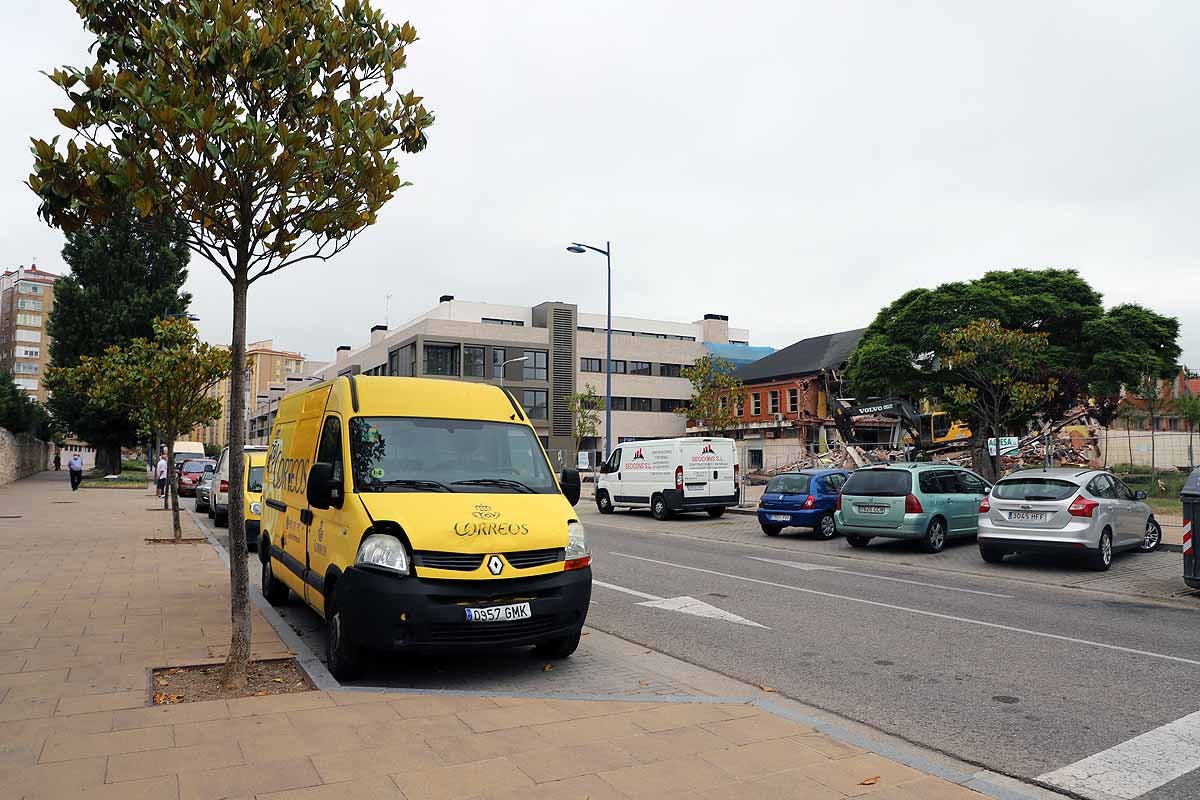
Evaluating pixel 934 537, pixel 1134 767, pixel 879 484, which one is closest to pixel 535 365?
pixel 879 484

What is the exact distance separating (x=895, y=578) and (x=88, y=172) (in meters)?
11.2

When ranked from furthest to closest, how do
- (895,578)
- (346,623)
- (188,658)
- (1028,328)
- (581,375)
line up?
(581,375)
(1028,328)
(895,578)
(188,658)
(346,623)

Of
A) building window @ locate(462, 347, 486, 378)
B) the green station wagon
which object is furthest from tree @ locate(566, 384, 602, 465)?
the green station wagon

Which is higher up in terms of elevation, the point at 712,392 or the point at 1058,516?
the point at 712,392

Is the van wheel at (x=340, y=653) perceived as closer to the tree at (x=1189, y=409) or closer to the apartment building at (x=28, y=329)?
the tree at (x=1189, y=409)

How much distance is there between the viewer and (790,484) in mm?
19125

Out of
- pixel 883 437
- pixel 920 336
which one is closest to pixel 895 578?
pixel 920 336

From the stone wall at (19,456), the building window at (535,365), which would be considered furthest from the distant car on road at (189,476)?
the building window at (535,365)

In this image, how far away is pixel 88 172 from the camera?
232 inches

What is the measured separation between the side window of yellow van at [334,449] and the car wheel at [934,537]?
38.4ft

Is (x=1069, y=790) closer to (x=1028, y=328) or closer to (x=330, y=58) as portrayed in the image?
(x=330, y=58)

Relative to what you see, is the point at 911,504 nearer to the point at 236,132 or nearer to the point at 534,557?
the point at 534,557

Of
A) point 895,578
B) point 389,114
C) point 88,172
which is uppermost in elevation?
point 389,114

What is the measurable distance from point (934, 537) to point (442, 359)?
177ft
